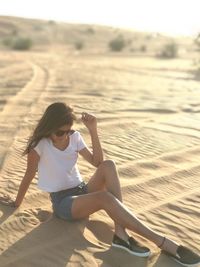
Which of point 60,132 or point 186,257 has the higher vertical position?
point 60,132

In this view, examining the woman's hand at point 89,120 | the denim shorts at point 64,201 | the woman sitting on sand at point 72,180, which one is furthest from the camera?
the woman's hand at point 89,120

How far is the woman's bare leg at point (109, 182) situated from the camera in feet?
15.9

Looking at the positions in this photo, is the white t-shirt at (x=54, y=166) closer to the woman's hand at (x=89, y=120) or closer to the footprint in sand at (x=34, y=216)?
the woman's hand at (x=89, y=120)

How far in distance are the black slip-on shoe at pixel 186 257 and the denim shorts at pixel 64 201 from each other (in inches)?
43.1

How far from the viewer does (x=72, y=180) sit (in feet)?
17.2

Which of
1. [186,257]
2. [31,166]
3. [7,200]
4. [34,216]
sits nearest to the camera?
[186,257]

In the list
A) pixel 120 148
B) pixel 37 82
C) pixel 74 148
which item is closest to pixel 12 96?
pixel 37 82

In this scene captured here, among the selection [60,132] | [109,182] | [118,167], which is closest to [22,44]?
[118,167]

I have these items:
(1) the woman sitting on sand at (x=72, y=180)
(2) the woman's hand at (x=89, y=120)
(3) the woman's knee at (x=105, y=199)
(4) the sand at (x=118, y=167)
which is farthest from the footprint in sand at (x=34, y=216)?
(2) the woman's hand at (x=89, y=120)

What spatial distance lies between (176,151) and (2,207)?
3.55m

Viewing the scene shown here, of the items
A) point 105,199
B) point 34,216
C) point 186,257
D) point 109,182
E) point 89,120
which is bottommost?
point 34,216

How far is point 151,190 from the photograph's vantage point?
6531 millimetres

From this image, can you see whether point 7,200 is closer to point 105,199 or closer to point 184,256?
point 105,199

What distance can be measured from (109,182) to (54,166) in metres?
0.55
